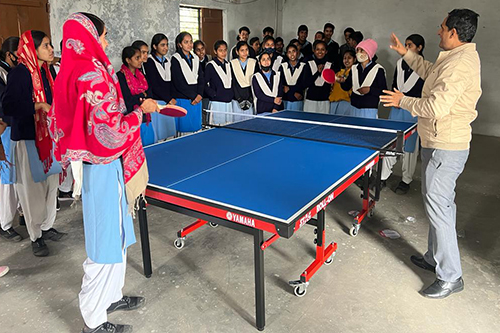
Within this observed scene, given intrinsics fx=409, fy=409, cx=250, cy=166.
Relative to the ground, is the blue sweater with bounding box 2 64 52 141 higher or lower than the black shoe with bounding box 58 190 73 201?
higher

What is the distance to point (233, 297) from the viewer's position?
2805mm

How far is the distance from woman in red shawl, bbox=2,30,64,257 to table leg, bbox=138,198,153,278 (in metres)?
0.97

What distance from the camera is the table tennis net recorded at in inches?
134

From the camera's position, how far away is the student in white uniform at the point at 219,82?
591 cm

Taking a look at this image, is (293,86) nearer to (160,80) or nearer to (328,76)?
(328,76)

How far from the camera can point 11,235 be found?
12.0ft

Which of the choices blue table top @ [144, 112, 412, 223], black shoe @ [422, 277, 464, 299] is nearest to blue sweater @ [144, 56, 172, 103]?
blue table top @ [144, 112, 412, 223]

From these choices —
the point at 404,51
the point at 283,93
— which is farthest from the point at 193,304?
the point at 283,93

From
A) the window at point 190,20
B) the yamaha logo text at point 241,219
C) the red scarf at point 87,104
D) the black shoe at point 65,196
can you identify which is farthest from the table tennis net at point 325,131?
the window at point 190,20

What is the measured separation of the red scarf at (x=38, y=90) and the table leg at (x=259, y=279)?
2037mm

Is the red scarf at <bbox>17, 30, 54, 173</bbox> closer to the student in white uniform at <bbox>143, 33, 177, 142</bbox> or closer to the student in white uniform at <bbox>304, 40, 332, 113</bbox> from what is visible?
the student in white uniform at <bbox>143, 33, 177, 142</bbox>

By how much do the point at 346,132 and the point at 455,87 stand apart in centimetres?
140

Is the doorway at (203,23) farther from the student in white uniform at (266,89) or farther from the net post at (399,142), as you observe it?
the net post at (399,142)

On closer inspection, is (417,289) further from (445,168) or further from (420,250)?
(445,168)
